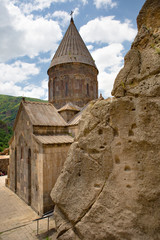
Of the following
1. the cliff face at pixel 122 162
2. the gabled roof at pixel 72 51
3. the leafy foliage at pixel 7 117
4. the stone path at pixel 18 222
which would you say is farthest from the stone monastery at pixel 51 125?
the leafy foliage at pixel 7 117

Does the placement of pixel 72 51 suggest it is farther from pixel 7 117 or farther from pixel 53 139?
pixel 7 117

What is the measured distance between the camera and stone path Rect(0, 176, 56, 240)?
19.0 feet

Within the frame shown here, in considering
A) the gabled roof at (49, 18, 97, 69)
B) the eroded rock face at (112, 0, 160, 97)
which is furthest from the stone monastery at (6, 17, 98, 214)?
the eroded rock face at (112, 0, 160, 97)

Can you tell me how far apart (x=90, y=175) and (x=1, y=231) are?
14.9 feet

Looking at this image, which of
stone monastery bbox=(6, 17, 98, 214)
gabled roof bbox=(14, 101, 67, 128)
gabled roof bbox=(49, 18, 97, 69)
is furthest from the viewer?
gabled roof bbox=(49, 18, 97, 69)

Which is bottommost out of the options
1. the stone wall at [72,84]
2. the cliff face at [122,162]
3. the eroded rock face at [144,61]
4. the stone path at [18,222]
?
the stone path at [18,222]

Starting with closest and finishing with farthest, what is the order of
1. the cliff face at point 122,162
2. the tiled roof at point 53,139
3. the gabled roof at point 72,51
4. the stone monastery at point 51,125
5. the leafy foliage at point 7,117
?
the cliff face at point 122,162 < the stone monastery at point 51,125 < the tiled roof at point 53,139 < the gabled roof at point 72,51 < the leafy foliage at point 7,117

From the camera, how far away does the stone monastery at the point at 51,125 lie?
780cm

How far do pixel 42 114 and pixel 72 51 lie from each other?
6.21m

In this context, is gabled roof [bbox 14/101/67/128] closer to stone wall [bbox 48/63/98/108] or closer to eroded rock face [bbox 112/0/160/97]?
stone wall [bbox 48/63/98/108]

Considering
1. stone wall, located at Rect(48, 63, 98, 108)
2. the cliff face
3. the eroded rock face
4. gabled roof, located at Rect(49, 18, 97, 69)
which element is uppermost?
gabled roof, located at Rect(49, 18, 97, 69)

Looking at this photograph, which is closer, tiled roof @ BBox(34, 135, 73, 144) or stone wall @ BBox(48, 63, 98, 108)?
tiled roof @ BBox(34, 135, 73, 144)

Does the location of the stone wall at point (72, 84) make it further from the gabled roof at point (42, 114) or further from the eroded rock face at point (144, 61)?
the eroded rock face at point (144, 61)

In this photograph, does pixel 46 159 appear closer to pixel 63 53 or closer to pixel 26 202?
pixel 26 202
